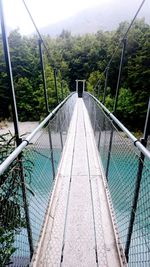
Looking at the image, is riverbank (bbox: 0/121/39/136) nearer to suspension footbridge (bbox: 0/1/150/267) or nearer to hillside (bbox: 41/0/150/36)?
suspension footbridge (bbox: 0/1/150/267)

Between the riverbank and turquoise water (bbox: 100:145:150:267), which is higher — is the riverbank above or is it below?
below

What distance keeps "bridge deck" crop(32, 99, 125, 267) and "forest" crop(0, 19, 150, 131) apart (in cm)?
1080

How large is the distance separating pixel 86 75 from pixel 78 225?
28181 millimetres

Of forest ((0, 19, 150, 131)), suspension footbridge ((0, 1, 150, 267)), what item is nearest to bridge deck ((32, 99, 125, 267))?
suspension footbridge ((0, 1, 150, 267))

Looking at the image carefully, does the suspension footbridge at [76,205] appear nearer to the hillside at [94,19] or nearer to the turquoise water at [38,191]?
the turquoise water at [38,191]

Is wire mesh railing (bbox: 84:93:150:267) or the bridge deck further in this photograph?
the bridge deck

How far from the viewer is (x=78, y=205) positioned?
1846 millimetres

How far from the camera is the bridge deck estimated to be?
52.5 inches

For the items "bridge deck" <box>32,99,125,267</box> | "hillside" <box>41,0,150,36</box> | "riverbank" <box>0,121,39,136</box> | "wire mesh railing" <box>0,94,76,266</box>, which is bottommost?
"riverbank" <box>0,121,39,136</box>

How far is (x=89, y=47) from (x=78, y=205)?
106 ft

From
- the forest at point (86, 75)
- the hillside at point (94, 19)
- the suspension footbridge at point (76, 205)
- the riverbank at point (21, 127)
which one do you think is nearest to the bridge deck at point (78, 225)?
the suspension footbridge at point (76, 205)

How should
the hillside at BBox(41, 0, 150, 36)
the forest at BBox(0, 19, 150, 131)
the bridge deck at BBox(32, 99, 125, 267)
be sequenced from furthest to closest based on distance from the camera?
the hillside at BBox(41, 0, 150, 36), the forest at BBox(0, 19, 150, 131), the bridge deck at BBox(32, 99, 125, 267)

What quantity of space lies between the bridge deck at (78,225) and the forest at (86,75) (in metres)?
10.8

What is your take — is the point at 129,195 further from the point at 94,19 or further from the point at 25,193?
the point at 94,19
